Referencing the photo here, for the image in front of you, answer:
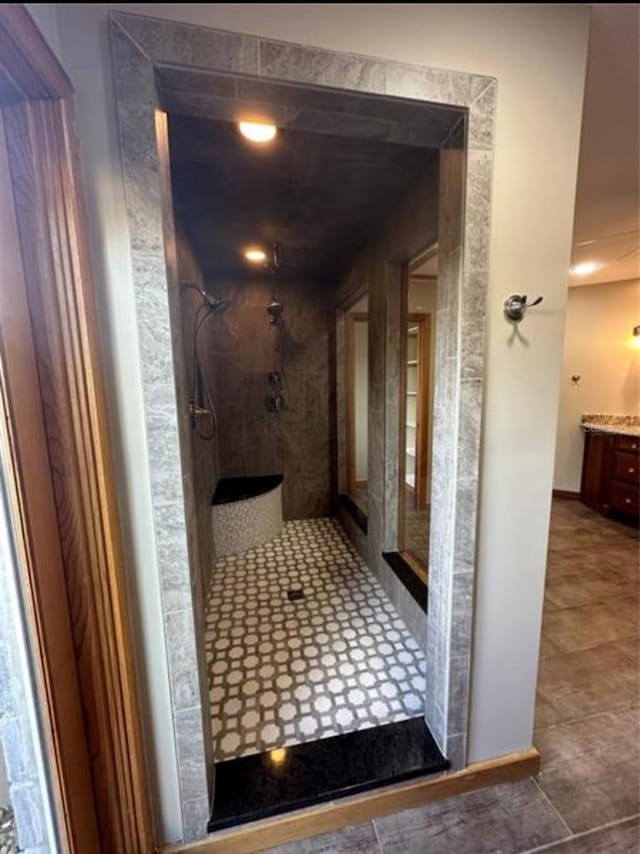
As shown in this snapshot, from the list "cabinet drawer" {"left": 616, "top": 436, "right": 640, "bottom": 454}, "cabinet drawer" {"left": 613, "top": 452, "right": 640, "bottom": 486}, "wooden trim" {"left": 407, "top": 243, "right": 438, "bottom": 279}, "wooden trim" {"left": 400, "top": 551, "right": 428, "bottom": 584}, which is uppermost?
"wooden trim" {"left": 407, "top": 243, "right": 438, "bottom": 279}

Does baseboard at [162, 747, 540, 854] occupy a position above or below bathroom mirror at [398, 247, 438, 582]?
below

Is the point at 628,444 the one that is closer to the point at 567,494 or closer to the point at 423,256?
the point at 567,494

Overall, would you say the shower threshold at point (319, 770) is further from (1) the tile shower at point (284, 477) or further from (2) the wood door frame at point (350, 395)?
(2) the wood door frame at point (350, 395)

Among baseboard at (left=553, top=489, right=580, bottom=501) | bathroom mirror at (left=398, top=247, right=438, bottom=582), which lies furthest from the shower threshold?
baseboard at (left=553, top=489, right=580, bottom=501)

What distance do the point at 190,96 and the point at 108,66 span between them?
0.18 metres

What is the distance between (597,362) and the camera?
4.21 m

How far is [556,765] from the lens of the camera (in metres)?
1.43

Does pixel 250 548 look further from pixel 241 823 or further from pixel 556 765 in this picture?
pixel 556 765

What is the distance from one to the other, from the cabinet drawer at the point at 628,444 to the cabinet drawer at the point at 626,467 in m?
0.06

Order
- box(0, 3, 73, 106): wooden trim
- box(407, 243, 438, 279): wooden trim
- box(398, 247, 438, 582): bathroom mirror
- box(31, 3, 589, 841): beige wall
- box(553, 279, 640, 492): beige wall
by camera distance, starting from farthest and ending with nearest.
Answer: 1. box(553, 279, 640, 492): beige wall
2. box(398, 247, 438, 582): bathroom mirror
3. box(407, 243, 438, 279): wooden trim
4. box(31, 3, 589, 841): beige wall
5. box(0, 3, 73, 106): wooden trim

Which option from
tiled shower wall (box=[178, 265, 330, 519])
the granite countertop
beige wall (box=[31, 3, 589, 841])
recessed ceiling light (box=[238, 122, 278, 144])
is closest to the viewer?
beige wall (box=[31, 3, 589, 841])

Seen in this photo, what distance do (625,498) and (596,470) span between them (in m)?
0.44

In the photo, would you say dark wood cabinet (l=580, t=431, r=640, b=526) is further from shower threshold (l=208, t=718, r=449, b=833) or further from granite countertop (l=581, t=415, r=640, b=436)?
shower threshold (l=208, t=718, r=449, b=833)

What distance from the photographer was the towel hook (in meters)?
1.09
